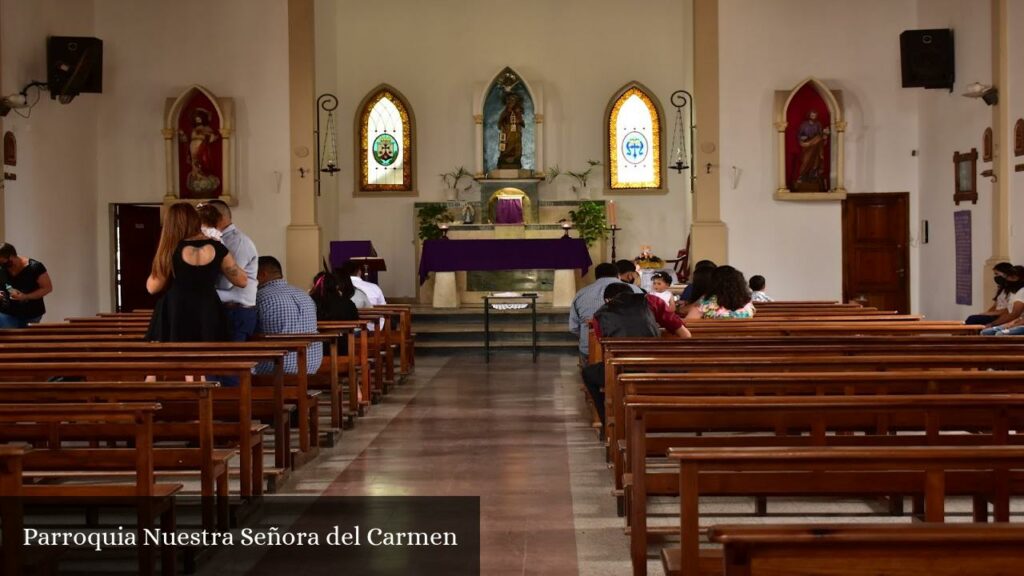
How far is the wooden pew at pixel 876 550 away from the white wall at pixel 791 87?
13.7 m

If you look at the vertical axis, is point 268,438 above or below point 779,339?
below

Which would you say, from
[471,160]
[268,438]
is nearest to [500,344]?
[471,160]

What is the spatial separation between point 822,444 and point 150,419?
8.07 ft

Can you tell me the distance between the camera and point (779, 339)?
7.05m

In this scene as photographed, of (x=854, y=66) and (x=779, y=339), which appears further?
(x=854, y=66)

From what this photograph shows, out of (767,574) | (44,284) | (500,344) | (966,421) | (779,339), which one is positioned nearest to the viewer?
(767,574)

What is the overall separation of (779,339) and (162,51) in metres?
11.2

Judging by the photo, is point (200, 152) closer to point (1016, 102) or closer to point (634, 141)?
point (634, 141)

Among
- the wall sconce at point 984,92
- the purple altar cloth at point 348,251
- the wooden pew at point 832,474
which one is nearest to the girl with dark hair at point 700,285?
the wall sconce at point 984,92

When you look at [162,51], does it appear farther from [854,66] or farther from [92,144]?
[854,66]

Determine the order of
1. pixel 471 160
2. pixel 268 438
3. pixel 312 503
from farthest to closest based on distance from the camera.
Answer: pixel 471 160 < pixel 268 438 < pixel 312 503

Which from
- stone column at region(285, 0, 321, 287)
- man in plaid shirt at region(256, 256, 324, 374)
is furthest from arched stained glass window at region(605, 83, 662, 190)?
man in plaid shirt at region(256, 256, 324, 374)

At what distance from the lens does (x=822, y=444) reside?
4.59 meters

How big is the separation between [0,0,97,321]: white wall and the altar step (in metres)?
4.29
